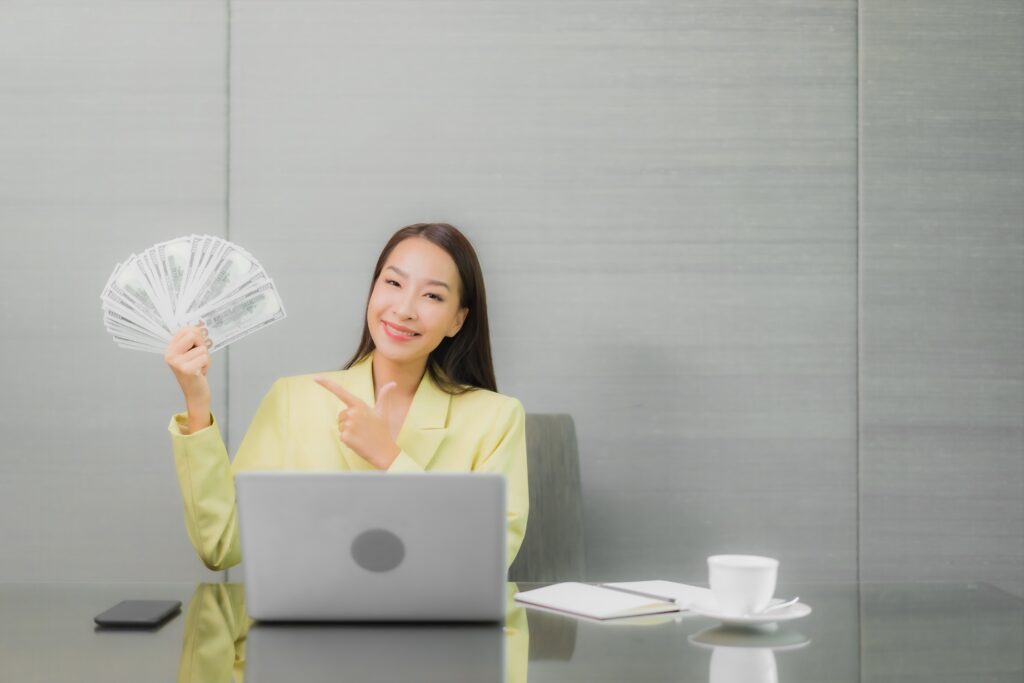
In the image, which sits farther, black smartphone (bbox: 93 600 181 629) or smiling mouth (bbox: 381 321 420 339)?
smiling mouth (bbox: 381 321 420 339)

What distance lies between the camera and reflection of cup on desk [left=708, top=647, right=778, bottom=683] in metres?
1.09

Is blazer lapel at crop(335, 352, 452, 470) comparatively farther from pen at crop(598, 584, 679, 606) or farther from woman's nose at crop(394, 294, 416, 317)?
pen at crop(598, 584, 679, 606)

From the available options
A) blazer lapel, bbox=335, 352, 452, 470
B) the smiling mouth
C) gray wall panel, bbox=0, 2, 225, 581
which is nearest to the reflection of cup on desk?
blazer lapel, bbox=335, 352, 452, 470

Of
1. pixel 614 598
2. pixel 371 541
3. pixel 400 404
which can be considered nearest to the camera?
pixel 371 541

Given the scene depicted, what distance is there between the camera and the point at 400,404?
85.3 inches

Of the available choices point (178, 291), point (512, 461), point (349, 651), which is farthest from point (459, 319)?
point (349, 651)

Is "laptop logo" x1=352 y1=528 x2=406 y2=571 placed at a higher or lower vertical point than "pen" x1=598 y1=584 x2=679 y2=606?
higher

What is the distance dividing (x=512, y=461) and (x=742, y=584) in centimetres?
77

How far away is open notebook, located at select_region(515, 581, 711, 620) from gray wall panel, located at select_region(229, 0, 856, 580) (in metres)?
1.11

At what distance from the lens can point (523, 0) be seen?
268cm

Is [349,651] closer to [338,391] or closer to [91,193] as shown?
[338,391]

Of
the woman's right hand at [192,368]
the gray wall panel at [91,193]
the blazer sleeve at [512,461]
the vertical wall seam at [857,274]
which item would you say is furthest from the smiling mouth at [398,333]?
the vertical wall seam at [857,274]

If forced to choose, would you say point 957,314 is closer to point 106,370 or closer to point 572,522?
point 572,522

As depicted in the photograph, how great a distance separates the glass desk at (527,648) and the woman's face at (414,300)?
73 cm
